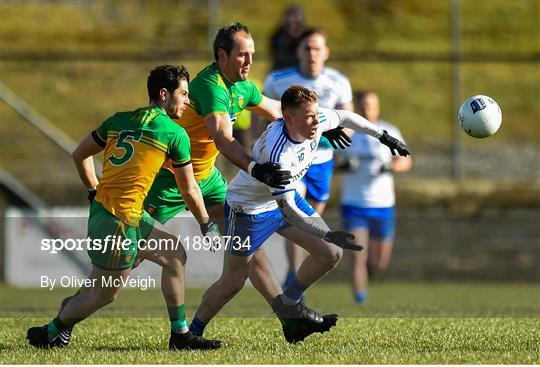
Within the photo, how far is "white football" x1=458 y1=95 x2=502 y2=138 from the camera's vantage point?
341 inches

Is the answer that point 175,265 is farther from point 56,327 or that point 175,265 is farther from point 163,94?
point 163,94

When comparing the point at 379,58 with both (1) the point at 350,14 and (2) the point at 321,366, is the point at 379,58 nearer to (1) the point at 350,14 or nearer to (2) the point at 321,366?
(1) the point at 350,14

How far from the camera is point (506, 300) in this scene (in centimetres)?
1306

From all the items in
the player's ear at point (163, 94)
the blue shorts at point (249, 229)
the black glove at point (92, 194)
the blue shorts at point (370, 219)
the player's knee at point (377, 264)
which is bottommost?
the player's knee at point (377, 264)

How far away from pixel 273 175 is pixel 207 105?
2.55 feet

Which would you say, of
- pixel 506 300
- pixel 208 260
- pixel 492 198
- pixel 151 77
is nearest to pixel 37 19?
pixel 208 260

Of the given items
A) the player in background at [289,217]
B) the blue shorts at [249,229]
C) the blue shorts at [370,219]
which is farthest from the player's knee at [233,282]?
the blue shorts at [370,219]

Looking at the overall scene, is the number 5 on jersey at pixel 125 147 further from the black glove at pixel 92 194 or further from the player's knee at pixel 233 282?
the player's knee at pixel 233 282

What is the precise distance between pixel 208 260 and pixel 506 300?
3.90 metres

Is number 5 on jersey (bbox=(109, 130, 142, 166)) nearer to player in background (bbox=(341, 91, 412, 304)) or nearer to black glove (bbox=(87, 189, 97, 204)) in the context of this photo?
black glove (bbox=(87, 189, 97, 204))

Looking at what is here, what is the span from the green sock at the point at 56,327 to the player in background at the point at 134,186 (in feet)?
0.28

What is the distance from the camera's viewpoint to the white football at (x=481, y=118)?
8672mm

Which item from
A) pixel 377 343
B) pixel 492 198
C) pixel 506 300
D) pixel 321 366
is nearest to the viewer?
pixel 321 366

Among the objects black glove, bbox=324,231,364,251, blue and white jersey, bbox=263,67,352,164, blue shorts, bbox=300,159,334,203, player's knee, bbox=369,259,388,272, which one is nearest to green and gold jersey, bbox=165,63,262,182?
black glove, bbox=324,231,364,251
